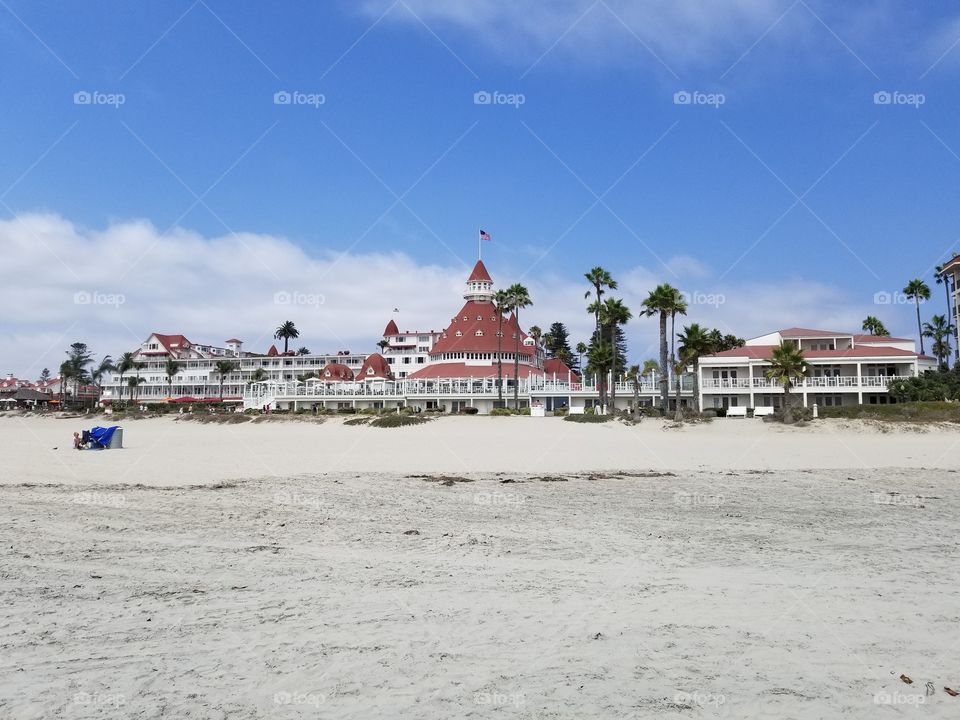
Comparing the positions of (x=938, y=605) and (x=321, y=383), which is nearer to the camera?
(x=938, y=605)

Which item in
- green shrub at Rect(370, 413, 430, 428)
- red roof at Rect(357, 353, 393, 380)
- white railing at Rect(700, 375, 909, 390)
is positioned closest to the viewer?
green shrub at Rect(370, 413, 430, 428)

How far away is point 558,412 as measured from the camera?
2032 inches

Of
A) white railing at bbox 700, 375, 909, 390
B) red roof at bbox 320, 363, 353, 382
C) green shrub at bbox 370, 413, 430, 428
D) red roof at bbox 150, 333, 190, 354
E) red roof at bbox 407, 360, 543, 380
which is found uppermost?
red roof at bbox 150, 333, 190, 354

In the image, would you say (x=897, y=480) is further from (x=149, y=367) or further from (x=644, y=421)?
(x=149, y=367)

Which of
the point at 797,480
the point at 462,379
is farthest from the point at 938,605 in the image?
the point at 462,379

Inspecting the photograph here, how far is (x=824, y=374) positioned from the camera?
172 ft

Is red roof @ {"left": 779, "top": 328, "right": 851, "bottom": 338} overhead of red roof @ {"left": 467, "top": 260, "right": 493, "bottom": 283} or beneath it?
beneath

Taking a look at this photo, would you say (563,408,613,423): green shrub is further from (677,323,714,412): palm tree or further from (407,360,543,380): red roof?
(407,360,543,380): red roof

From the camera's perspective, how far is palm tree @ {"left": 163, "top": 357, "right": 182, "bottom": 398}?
109 metres

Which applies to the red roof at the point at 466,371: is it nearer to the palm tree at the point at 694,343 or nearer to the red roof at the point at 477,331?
the red roof at the point at 477,331

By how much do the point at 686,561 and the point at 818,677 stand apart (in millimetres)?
3758

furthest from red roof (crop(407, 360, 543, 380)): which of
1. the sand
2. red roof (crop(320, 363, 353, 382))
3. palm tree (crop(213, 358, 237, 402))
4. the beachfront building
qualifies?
the sand

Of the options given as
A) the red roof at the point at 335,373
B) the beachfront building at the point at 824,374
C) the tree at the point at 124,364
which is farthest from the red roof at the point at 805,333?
the tree at the point at 124,364

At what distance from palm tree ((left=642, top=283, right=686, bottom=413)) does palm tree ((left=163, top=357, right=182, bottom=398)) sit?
88.4 metres
